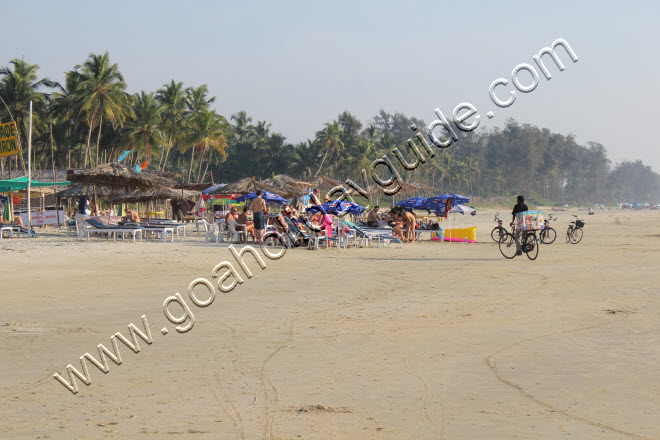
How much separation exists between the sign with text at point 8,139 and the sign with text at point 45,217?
6109mm

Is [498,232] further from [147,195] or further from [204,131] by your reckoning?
A: [204,131]

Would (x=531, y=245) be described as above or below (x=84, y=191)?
below

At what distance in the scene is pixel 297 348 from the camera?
5793mm

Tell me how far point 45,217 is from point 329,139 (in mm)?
40572

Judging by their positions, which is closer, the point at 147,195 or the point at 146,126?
the point at 147,195

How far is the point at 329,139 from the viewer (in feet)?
212

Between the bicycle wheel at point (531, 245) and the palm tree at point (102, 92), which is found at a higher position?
the palm tree at point (102, 92)

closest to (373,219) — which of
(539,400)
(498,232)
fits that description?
(498,232)

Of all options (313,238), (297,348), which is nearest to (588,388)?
(297,348)

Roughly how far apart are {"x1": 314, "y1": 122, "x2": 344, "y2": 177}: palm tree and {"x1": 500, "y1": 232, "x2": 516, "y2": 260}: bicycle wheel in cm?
4941

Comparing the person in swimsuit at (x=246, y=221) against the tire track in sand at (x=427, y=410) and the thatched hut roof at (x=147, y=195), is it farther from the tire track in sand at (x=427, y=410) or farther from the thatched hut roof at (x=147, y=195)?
the tire track in sand at (x=427, y=410)

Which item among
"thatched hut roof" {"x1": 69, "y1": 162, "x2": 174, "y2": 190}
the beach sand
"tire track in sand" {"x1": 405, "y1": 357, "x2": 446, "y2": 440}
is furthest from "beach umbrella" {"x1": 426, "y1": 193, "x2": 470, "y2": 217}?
"tire track in sand" {"x1": 405, "y1": 357, "x2": 446, "y2": 440}

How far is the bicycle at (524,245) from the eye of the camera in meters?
14.5

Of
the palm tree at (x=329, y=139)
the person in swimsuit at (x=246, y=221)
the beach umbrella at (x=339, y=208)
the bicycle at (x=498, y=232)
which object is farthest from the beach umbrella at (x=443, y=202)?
the palm tree at (x=329, y=139)
